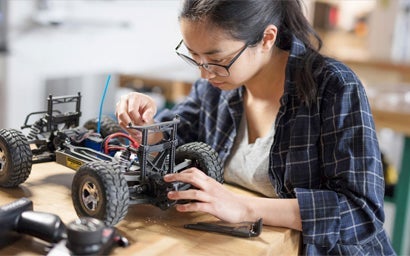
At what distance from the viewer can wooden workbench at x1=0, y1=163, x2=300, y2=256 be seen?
94 centimetres

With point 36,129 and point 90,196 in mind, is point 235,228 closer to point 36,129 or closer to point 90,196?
point 90,196

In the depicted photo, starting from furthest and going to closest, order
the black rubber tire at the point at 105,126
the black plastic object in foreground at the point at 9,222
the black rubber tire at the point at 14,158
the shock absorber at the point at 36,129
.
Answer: the black rubber tire at the point at 105,126 → the shock absorber at the point at 36,129 → the black rubber tire at the point at 14,158 → the black plastic object in foreground at the point at 9,222

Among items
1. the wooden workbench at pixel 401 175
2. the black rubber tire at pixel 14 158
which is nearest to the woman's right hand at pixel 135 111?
the black rubber tire at pixel 14 158

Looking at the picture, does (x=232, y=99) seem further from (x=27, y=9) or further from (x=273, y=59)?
(x=27, y=9)

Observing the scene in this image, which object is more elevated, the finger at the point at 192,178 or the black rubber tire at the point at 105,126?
the black rubber tire at the point at 105,126

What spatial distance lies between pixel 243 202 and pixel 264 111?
424 millimetres

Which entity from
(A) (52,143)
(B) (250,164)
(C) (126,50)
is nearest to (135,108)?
(A) (52,143)

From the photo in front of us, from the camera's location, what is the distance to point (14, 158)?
44.7 inches

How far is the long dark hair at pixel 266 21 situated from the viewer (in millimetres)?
1228

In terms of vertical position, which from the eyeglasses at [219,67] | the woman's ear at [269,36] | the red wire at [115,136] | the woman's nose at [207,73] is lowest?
the red wire at [115,136]

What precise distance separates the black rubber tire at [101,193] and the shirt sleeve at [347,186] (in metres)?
0.39

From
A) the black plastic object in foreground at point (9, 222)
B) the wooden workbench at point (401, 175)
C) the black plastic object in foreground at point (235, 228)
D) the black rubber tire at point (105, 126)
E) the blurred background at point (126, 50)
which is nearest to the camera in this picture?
the black plastic object in foreground at point (9, 222)

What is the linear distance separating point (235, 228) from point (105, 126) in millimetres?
499

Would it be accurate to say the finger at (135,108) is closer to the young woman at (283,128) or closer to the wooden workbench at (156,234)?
the young woman at (283,128)
